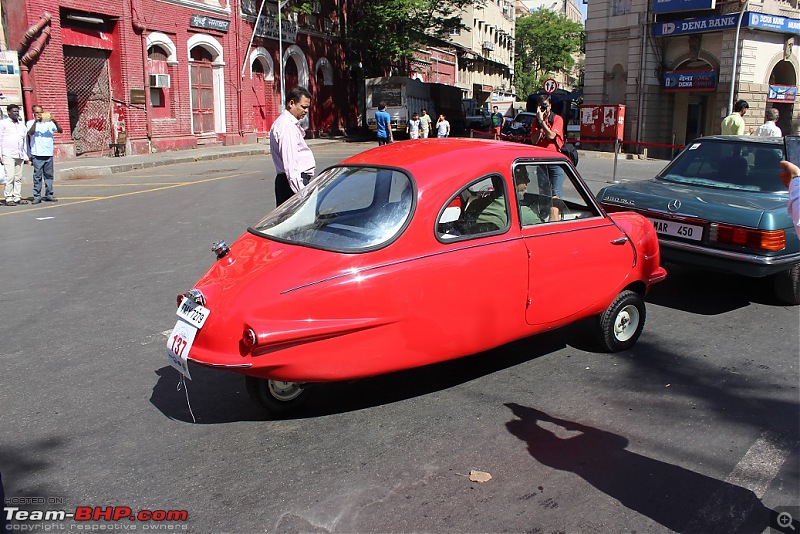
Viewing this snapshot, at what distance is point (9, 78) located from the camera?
63.2ft

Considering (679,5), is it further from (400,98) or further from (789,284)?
(789,284)

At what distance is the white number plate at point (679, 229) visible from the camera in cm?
622

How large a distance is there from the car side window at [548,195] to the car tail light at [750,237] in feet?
5.60

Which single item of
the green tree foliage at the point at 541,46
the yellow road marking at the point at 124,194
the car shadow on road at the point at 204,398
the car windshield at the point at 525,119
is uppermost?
the green tree foliage at the point at 541,46

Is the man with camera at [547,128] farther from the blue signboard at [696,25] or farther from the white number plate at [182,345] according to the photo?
the blue signboard at [696,25]

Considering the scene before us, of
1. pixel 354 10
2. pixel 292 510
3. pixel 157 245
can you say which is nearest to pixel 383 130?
pixel 157 245

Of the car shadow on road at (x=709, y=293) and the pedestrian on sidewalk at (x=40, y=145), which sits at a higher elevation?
the pedestrian on sidewalk at (x=40, y=145)

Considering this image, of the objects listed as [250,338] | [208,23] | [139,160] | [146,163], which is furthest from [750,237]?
[208,23]

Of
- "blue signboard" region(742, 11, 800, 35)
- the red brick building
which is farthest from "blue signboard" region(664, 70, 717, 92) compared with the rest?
the red brick building

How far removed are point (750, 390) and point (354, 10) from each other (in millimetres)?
37927

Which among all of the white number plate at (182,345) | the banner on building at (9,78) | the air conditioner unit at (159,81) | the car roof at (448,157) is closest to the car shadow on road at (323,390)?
the white number plate at (182,345)

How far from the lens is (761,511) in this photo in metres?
3.19

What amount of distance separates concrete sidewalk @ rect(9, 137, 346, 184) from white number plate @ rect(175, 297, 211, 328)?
15.5m

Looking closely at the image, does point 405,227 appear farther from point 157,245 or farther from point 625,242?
point 157,245
